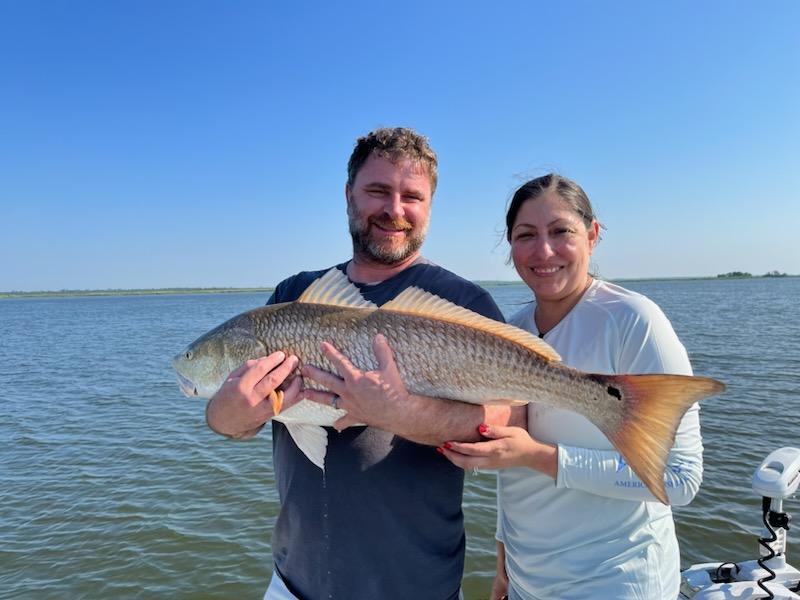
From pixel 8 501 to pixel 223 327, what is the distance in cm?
953

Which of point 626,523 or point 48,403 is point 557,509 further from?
point 48,403

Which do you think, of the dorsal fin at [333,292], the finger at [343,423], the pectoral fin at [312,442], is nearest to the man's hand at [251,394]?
the pectoral fin at [312,442]

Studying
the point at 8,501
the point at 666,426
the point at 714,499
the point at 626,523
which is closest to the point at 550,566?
the point at 626,523

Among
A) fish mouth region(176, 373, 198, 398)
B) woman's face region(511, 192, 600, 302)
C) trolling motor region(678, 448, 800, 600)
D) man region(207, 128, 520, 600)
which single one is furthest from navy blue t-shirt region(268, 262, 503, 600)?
trolling motor region(678, 448, 800, 600)

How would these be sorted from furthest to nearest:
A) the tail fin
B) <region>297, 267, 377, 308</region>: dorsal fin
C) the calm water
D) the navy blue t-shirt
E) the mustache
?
1. the calm water
2. the mustache
3. <region>297, 267, 377, 308</region>: dorsal fin
4. the navy blue t-shirt
5. the tail fin

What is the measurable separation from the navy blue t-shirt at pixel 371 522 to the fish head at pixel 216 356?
2.36 feet

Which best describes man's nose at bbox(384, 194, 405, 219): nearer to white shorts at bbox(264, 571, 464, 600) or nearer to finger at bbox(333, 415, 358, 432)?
finger at bbox(333, 415, 358, 432)

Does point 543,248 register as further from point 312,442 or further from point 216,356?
point 216,356

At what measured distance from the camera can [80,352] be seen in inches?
1135

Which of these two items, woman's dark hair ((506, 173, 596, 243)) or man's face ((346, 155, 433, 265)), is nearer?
woman's dark hair ((506, 173, 596, 243))

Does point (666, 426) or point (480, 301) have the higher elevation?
point (480, 301)

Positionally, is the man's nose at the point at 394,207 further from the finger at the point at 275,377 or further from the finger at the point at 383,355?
the finger at the point at 275,377

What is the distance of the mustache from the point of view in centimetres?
317

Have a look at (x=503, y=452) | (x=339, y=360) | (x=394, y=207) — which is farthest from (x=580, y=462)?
(x=394, y=207)
